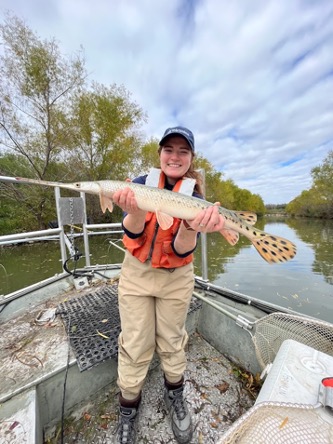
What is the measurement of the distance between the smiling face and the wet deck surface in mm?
2187

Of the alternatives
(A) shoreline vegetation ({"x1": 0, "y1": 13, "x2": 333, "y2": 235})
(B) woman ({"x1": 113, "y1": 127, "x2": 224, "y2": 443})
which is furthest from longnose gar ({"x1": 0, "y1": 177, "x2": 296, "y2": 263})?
(A) shoreline vegetation ({"x1": 0, "y1": 13, "x2": 333, "y2": 235})

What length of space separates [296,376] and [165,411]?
4.17ft

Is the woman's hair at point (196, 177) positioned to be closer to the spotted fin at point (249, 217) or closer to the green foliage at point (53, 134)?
the spotted fin at point (249, 217)

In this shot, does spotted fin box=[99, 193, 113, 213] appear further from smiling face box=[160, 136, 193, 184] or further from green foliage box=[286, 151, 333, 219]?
green foliage box=[286, 151, 333, 219]

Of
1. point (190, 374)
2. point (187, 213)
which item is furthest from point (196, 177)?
point (190, 374)

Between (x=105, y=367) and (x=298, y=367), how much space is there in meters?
1.67

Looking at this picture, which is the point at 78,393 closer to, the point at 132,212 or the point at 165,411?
the point at 165,411

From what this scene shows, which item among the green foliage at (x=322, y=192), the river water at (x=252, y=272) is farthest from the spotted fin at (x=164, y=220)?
the green foliage at (x=322, y=192)

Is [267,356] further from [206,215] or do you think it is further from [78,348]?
[78,348]

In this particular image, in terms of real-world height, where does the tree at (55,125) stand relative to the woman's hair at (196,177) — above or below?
above

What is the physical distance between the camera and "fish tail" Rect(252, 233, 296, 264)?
2.00m

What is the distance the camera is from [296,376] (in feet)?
5.07

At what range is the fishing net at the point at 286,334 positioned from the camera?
2101 mm

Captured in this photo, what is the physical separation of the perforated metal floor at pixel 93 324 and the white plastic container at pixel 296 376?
4.17 ft
